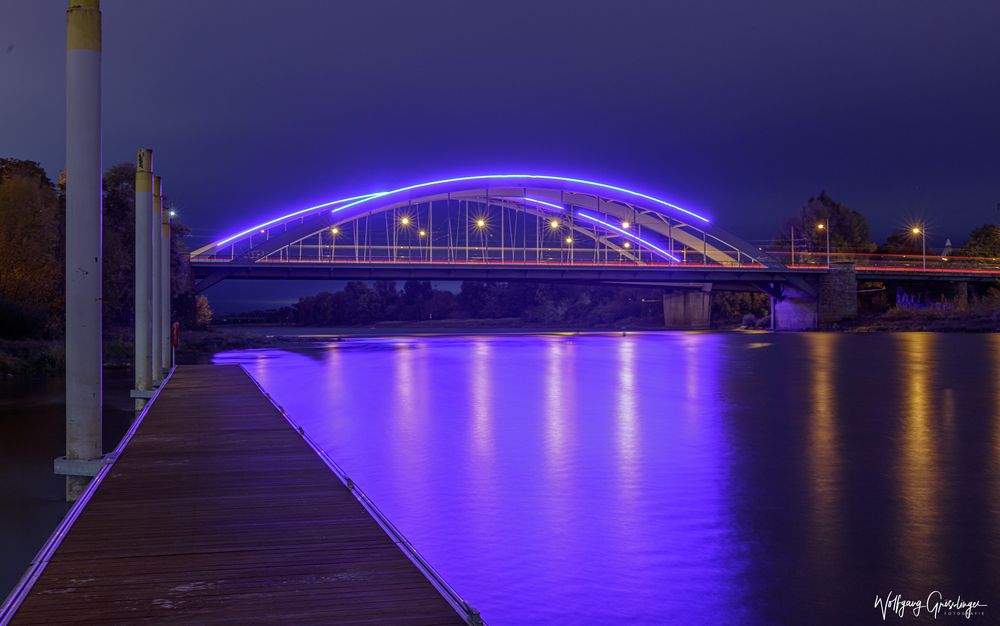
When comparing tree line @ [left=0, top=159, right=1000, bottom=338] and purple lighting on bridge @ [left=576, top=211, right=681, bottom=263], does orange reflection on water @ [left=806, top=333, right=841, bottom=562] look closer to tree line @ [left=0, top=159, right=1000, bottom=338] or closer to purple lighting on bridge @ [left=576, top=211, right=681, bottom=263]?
tree line @ [left=0, top=159, right=1000, bottom=338]

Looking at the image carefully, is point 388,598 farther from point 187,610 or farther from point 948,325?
point 948,325

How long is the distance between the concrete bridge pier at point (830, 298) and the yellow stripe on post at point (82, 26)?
69.9 meters

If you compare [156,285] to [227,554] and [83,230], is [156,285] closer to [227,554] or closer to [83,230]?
[83,230]

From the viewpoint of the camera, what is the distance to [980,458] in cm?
1166

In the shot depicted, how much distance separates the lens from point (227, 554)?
546 cm

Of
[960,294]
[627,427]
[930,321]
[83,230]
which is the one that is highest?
[960,294]

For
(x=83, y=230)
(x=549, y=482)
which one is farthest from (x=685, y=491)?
(x=83, y=230)

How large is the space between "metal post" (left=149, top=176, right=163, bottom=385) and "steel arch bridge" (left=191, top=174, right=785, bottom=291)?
38322 mm

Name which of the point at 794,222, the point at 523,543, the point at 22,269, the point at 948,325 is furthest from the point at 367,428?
the point at 794,222

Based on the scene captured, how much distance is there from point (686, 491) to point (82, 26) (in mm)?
8257

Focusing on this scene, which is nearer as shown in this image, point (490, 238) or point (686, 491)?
point (686, 491)

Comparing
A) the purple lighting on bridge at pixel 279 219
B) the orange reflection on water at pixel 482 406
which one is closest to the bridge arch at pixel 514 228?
the purple lighting on bridge at pixel 279 219

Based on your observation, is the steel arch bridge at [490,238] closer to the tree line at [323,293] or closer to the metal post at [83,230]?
the tree line at [323,293]

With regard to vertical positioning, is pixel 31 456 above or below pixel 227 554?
below
